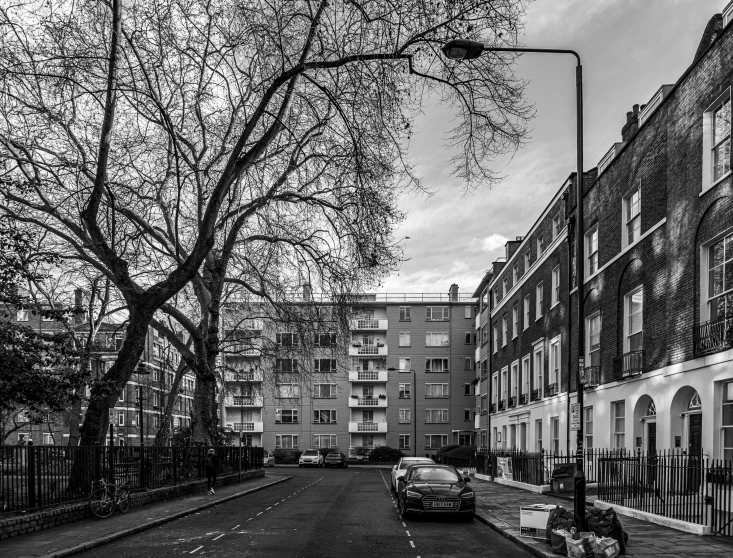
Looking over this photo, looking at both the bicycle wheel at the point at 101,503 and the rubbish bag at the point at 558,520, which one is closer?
the rubbish bag at the point at 558,520

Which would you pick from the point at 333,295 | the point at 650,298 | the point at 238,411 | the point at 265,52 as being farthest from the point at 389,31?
the point at 238,411

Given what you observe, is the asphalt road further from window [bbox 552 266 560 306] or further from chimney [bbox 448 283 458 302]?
chimney [bbox 448 283 458 302]

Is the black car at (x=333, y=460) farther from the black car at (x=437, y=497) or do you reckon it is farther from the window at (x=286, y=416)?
the black car at (x=437, y=497)

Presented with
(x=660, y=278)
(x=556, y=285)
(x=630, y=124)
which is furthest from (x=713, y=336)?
(x=556, y=285)

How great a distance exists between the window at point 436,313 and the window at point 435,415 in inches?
384

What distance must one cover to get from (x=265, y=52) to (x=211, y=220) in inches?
240

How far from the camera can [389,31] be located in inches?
543

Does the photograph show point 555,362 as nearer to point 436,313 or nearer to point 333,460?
point 333,460

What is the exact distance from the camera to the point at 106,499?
1928 centimetres

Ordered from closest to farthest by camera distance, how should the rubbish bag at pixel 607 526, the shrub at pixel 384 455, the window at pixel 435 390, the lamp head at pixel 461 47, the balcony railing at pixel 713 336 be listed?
the lamp head at pixel 461 47, the rubbish bag at pixel 607 526, the balcony railing at pixel 713 336, the shrub at pixel 384 455, the window at pixel 435 390

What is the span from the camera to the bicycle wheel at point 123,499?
20.1 metres

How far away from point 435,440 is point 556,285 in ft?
162

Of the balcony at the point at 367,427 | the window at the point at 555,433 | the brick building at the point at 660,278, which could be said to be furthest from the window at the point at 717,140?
the balcony at the point at 367,427

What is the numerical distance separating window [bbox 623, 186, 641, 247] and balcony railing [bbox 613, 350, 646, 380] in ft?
11.8
